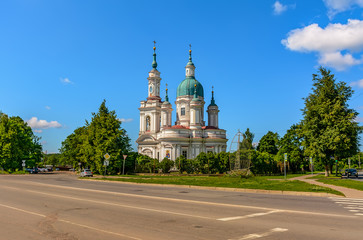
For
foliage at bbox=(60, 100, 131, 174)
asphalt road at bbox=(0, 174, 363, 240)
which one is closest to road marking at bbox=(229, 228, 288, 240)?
asphalt road at bbox=(0, 174, 363, 240)

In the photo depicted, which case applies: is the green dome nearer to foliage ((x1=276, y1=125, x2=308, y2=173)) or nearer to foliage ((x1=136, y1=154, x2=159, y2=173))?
foliage ((x1=276, y1=125, x2=308, y2=173))

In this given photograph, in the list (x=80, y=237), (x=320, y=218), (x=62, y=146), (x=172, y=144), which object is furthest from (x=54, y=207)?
(x=62, y=146)

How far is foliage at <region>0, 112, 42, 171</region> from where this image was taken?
190ft

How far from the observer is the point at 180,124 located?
75.1 meters

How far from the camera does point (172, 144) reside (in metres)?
66.9

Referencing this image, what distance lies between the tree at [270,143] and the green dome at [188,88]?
1850 centimetres

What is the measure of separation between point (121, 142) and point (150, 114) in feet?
95.8

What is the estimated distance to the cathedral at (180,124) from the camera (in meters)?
67.8

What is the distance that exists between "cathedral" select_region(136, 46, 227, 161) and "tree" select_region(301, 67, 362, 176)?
103 feet

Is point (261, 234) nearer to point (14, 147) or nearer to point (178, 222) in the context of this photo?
point (178, 222)

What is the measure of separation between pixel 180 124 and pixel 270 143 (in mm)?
21067

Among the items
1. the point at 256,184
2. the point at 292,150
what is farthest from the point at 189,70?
the point at 256,184

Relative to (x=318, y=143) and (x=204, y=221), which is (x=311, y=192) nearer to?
(x=204, y=221)

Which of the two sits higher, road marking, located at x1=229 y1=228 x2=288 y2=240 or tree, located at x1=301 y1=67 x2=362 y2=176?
tree, located at x1=301 y1=67 x2=362 y2=176
